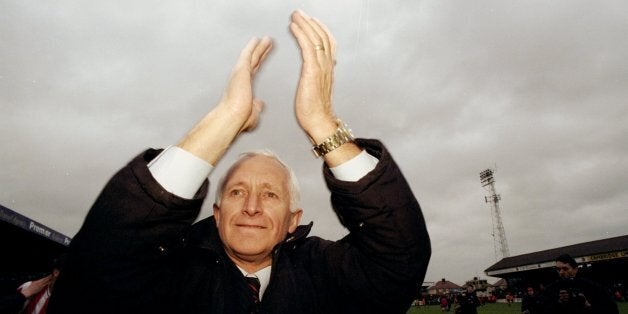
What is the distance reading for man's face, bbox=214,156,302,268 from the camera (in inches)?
75.5

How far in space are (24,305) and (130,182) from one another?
6.24 metres

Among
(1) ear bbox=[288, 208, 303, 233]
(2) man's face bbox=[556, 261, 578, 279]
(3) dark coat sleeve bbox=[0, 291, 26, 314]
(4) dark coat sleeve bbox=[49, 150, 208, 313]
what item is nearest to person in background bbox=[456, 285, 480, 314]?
(2) man's face bbox=[556, 261, 578, 279]

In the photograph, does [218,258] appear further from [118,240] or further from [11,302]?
[11,302]

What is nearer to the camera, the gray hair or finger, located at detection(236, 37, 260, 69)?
finger, located at detection(236, 37, 260, 69)

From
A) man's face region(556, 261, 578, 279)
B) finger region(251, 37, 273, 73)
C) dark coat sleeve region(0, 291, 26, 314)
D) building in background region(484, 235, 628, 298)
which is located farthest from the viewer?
building in background region(484, 235, 628, 298)

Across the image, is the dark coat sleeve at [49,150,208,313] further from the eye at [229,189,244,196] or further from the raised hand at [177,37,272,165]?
the eye at [229,189,244,196]

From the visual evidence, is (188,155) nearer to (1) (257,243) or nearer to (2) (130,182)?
(2) (130,182)

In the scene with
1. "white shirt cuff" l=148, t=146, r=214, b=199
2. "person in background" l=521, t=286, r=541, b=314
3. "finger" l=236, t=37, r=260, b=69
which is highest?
"finger" l=236, t=37, r=260, b=69

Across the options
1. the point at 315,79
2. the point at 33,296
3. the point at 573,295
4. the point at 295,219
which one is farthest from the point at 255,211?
the point at 573,295

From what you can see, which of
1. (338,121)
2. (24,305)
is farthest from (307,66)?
(24,305)

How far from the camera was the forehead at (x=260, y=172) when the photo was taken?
6.81 ft

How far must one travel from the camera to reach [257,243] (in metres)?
1.91

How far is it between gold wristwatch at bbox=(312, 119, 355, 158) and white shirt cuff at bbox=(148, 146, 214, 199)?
1.55 ft

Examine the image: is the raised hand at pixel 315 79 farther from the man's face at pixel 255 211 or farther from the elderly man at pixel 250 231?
the man's face at pixel 255 211
